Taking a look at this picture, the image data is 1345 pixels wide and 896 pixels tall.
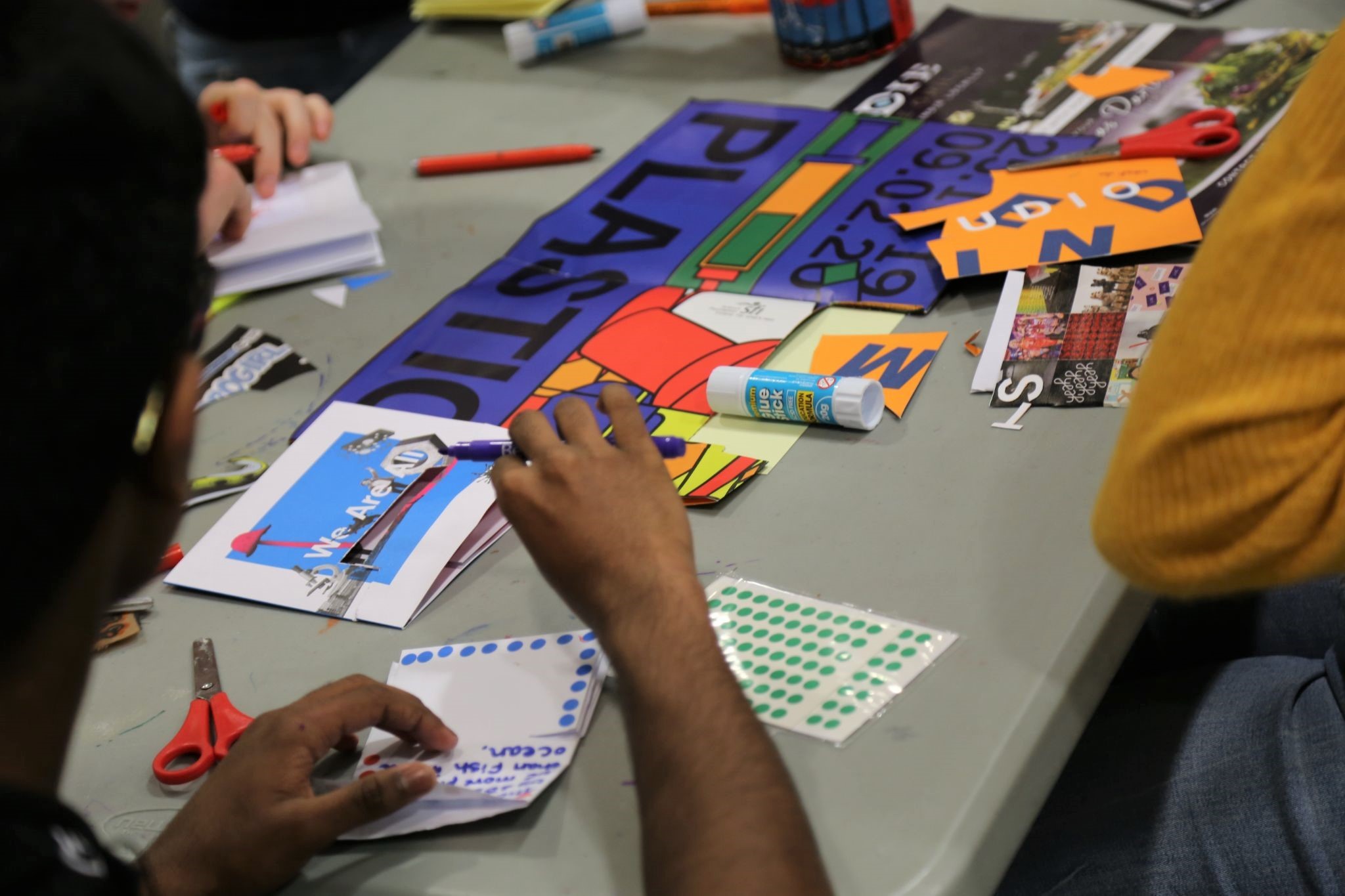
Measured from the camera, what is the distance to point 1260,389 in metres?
0.63

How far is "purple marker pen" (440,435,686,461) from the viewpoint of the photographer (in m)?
0.86

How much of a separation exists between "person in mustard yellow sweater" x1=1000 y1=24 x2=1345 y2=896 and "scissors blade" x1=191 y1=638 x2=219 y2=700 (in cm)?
55

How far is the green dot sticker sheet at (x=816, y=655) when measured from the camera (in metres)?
0.70

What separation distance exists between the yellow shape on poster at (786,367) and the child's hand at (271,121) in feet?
2.39

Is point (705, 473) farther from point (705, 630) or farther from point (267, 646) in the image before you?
point (267, 646)

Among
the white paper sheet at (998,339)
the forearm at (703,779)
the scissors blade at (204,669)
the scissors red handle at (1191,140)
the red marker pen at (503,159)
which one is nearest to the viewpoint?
the forearm at (703,779)

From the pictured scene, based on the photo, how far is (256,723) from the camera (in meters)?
0.74

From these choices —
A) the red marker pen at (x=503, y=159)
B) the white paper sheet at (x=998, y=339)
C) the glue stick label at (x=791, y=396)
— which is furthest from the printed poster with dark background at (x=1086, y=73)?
the glue stick label at (x=791, y=396)

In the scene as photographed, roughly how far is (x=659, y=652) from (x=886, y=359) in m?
0.37

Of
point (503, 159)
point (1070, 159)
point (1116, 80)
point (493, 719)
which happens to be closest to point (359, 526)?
point (493, 719)

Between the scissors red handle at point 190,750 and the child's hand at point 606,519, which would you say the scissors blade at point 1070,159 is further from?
the scissors red handle at point 190,750

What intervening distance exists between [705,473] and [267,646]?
1.09 ft

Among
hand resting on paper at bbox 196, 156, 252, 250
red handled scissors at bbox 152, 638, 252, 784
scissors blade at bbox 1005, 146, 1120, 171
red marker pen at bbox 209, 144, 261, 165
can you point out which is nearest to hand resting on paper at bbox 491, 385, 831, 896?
red handled scissors at bbox 152, 638, 252, 784

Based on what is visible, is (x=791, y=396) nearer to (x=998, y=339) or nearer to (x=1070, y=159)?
(x=998, y=339)
